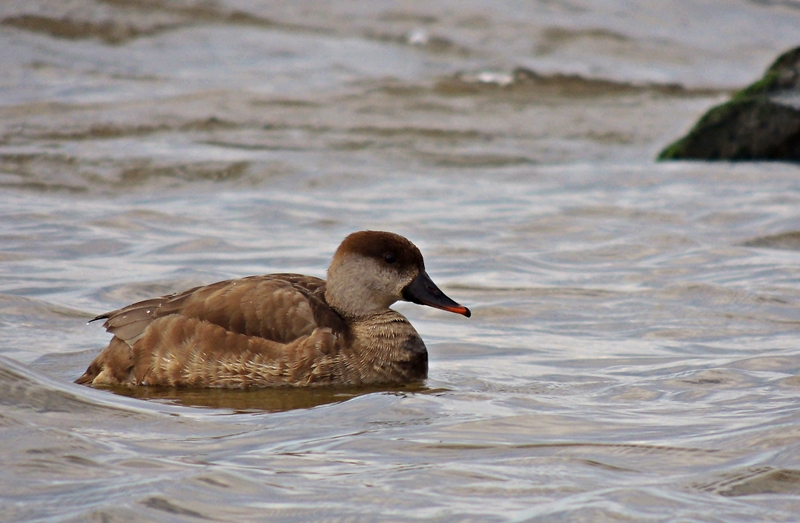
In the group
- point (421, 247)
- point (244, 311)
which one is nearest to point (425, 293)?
point (244, 311)

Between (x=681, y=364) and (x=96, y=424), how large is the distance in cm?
323

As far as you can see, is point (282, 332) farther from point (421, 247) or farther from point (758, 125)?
point (758, 125)

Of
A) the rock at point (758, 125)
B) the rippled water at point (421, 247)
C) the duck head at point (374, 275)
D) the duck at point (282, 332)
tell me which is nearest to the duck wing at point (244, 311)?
the duck at point (282, 332)

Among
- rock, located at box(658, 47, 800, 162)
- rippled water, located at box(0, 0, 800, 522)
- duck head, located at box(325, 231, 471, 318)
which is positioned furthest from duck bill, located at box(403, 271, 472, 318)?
rock, located at box(658, 47, 800, 162)

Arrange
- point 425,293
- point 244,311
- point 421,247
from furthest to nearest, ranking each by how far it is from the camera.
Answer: point 421,247 < point 425,293 < point 244,311

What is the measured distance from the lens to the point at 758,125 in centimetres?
1351

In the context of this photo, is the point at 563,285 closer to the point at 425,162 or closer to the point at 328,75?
the point at 425,162

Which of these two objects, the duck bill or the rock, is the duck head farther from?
the rock

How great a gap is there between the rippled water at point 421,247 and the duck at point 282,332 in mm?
181

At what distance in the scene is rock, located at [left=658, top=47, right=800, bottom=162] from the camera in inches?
526

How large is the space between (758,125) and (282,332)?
29.2ft

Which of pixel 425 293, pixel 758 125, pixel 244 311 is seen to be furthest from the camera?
pixel 758 125

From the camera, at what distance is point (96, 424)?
5062 mm

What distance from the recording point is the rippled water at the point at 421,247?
4426 millimetres
